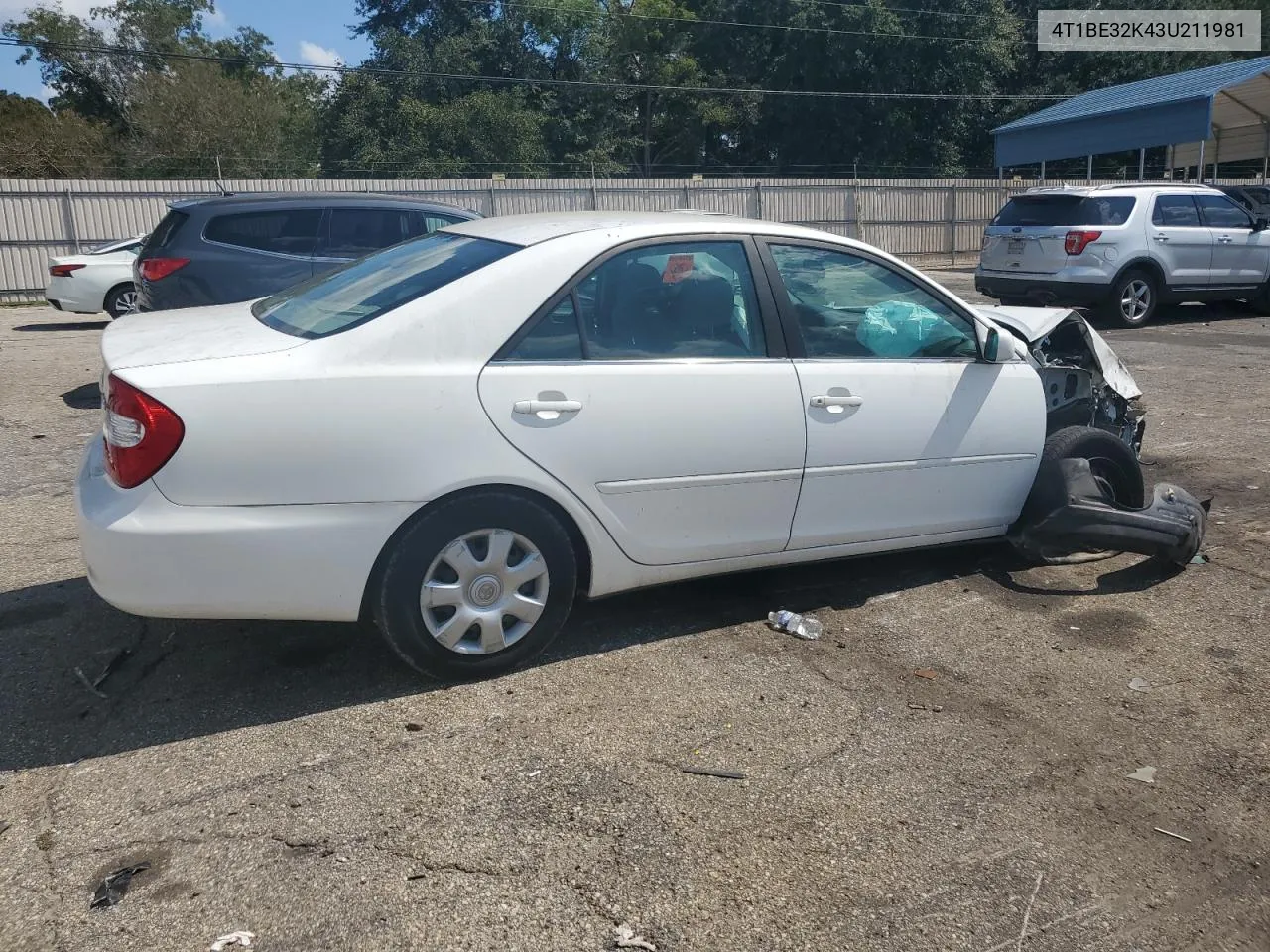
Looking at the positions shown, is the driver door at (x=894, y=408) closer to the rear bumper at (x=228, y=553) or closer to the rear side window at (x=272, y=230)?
the rear bumper at (x=228, y=553)

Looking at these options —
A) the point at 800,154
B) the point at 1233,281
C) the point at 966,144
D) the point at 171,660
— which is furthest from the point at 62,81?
the point at 171,660

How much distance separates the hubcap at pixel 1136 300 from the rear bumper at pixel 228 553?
12258mm

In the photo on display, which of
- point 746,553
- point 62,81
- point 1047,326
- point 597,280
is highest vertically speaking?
point 62,81

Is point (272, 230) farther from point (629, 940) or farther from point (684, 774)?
point (629, 940)

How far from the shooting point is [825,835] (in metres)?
3.08

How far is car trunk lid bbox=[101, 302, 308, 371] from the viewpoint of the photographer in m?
3.63

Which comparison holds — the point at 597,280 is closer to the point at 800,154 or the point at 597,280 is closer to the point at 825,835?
the point at 825,835

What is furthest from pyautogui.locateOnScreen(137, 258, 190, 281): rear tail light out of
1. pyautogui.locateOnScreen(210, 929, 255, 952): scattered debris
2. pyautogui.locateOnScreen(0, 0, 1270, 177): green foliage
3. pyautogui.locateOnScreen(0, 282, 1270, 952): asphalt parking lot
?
pyautogui.locateOnScreen(0, 0, 1270, 177): green foliage

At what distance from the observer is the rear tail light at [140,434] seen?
3408 millimetres

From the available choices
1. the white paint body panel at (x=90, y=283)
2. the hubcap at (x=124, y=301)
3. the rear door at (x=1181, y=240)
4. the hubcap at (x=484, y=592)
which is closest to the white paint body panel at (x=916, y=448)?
the hubcap at (x=484, y=592)

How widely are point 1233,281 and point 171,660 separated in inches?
561

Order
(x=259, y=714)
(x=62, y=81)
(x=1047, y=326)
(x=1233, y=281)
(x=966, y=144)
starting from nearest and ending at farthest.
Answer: (x=259, y=714) → (x=1047, y=326) → (x=1233, y=281) → (x=966, y=144) → (x=62, y=81)

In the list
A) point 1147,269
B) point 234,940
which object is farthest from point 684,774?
point 1147,269

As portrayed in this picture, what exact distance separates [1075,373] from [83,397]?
8.00 meters
